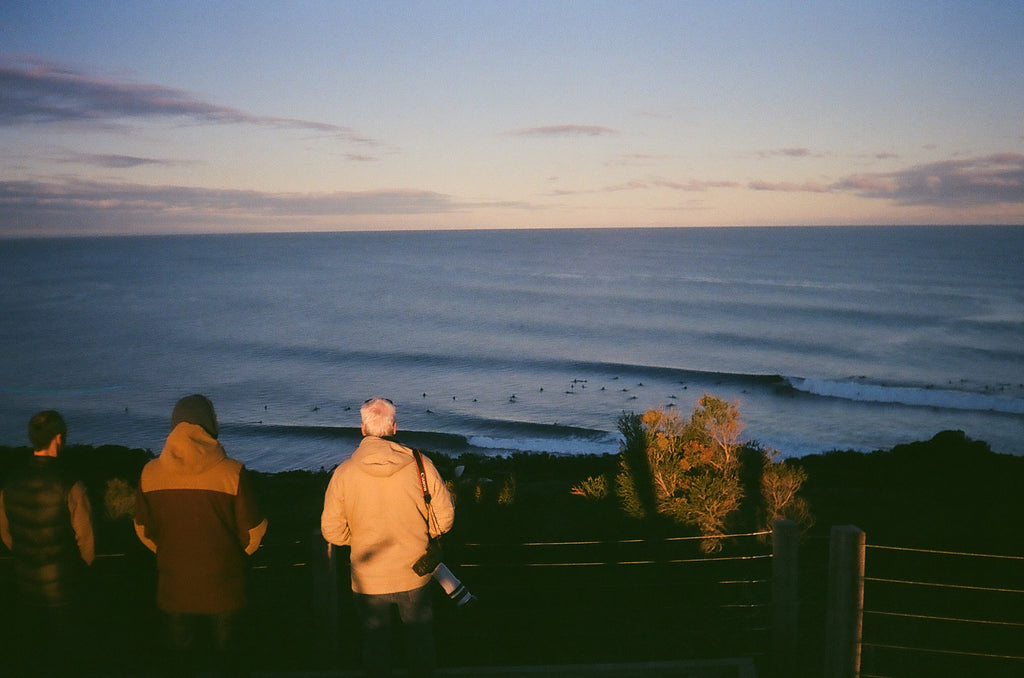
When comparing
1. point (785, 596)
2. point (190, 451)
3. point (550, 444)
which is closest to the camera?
point (190, 451)

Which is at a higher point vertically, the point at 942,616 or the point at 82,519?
the point at 82,519

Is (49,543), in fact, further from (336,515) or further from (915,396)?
(915,396)

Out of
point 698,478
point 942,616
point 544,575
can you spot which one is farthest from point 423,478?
point 698,478

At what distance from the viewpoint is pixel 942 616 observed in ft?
17.9

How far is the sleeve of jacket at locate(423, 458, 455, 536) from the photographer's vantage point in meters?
3.44

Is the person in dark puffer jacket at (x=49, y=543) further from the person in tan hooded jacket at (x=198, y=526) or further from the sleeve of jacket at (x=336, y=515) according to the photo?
the sleeve of jacket at (x=336, y=515)

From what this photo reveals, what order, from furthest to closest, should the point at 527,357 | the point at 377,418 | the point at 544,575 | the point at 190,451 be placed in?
the point at 527,357, the point at 544,575, the point at 377,418, the point at 190,451

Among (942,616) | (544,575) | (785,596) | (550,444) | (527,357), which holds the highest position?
(785,596)

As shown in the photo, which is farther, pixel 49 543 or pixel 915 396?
pixel 915 396

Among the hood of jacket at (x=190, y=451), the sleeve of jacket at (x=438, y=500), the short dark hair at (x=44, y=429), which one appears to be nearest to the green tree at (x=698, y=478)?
the sleeve of jacket at (x=438, y=500)

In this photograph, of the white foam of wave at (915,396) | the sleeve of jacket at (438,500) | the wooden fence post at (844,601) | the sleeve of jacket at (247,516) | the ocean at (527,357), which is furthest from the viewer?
the white foam of wave at (915,396)

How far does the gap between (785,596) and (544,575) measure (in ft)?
8.75

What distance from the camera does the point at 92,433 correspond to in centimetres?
2591

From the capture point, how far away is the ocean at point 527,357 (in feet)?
84.2
